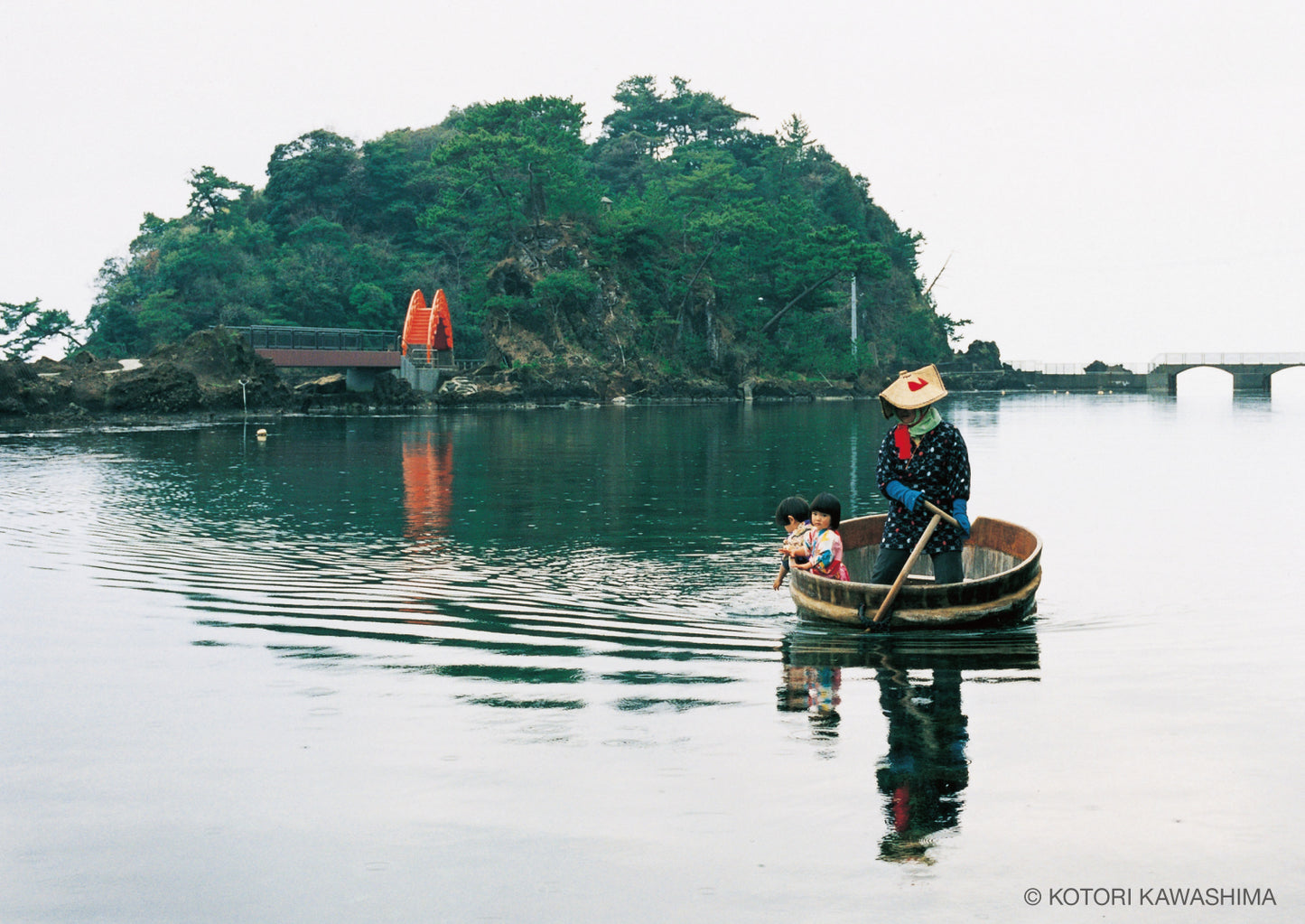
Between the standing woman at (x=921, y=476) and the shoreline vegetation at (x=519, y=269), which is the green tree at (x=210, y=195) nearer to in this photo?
the shoreline vegetation at (x=519, y=269)

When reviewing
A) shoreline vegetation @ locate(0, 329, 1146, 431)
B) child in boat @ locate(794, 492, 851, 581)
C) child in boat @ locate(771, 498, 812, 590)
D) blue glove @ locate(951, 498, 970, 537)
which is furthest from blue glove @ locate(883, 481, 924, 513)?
shoreline vegetation @ locate(0, 329, 1146, 431)

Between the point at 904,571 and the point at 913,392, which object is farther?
the point at 913,392

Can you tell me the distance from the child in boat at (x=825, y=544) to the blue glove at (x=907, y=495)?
821mm

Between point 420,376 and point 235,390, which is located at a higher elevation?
A: point 420,376

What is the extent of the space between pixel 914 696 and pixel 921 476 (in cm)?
257

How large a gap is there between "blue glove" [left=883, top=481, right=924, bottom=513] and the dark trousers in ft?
1.64

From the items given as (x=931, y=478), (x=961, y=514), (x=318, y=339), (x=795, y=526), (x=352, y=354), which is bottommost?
(x=795, y=526)

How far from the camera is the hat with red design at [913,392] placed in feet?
32.6

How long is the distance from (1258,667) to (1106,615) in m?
2.40

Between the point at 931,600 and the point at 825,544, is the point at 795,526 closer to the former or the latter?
the point at 825,544

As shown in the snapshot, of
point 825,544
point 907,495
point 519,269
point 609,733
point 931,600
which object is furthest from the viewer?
point 519,269

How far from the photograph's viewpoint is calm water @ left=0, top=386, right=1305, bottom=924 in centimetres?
505

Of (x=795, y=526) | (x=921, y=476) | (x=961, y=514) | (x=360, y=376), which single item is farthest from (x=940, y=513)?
(x=360, y=376)

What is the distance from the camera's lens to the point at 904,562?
10.6m
